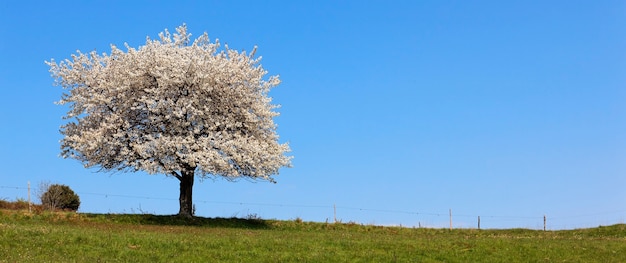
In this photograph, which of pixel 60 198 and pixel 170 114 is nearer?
pixel 170 114

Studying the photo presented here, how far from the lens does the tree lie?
147 ft

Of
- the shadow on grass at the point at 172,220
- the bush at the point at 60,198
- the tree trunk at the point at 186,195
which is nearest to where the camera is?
the shadow on grass at the point at 172,220

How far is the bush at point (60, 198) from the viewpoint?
56.1m

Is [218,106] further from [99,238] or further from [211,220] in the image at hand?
[99,238]

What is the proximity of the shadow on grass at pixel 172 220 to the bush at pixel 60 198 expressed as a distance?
11.5m

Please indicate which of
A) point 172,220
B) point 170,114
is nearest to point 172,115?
point 170,114

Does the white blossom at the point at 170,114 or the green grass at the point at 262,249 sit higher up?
the white blossom at the point at 170,114

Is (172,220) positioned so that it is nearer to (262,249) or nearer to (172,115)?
(172,115)

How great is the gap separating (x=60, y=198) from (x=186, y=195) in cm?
1533

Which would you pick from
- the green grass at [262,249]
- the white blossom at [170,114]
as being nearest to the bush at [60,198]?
the white blossom at [170,114]

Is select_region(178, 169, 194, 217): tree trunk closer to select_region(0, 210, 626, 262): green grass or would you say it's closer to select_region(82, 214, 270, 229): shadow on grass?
select_region(82, 214, 270, 229): shadow on grass

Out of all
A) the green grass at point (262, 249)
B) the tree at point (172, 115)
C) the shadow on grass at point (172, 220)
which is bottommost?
the green grass at point (262, 249)

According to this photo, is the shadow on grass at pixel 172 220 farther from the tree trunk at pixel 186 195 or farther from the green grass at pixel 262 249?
the green grass at pixel 262 249

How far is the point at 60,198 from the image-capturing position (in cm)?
5678
